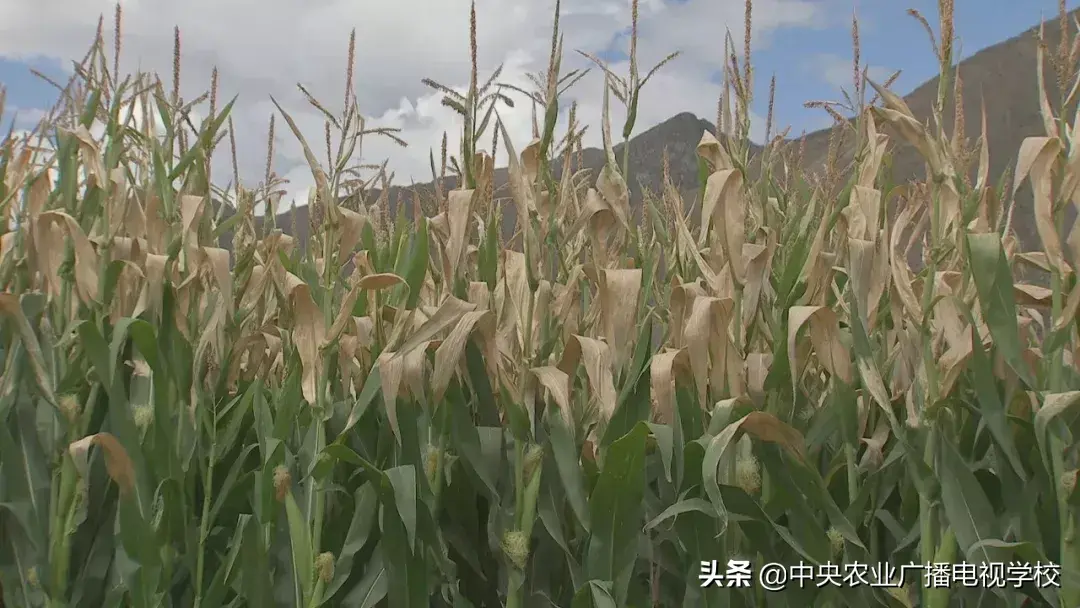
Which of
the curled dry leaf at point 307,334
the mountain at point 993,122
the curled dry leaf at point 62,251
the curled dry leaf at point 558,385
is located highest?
the mountain at point 993,122

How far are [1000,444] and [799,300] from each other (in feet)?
1.07

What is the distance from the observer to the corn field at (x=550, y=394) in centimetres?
103

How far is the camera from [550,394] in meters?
1.10

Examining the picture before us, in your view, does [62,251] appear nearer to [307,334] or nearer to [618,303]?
[307,334]

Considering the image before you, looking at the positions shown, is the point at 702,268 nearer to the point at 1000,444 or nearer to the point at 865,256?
the point at 865,256

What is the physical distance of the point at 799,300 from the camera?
1.17 meters

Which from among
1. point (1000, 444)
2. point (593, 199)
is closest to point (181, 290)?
point (593, 199)

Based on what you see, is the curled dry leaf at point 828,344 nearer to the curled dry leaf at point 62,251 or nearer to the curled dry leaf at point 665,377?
the curled dry leaf at point 665,377

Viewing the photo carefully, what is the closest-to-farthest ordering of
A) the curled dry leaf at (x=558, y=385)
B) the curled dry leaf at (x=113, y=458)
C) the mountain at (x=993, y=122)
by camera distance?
the curled dry leaf at (x=558, y=385)
the curled dry leaf at (x=113, y=458)
the mountain at (x=993, y=122)

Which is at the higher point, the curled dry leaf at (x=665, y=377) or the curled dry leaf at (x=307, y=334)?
the curled dry leaf at (x=307, y=334)

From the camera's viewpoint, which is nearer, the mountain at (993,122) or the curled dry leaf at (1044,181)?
the curled dry leaf at (1044,181)

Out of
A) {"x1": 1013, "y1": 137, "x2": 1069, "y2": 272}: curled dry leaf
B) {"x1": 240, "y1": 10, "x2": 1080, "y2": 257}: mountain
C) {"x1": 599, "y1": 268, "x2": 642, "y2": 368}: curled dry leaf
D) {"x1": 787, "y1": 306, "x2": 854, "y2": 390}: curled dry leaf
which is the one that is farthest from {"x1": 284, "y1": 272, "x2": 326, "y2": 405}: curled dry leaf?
{"x1": 240, "y1": 10, "x2": 1080, "y2": 257}: mountain

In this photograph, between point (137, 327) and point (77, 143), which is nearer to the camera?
point (137, 327)

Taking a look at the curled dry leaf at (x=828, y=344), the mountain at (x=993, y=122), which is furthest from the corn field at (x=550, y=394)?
the mountain at (x=993, y=122)
